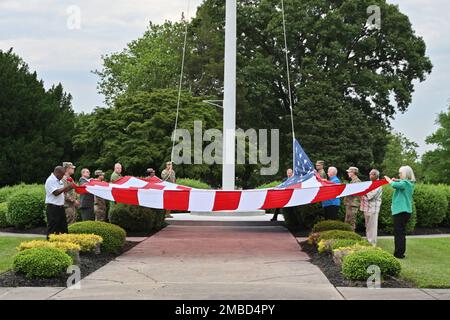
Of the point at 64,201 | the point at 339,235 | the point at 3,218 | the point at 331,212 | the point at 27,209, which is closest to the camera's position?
the point at 339,235

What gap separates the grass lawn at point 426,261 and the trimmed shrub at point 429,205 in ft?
7.07

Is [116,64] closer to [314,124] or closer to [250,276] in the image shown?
[314,124]

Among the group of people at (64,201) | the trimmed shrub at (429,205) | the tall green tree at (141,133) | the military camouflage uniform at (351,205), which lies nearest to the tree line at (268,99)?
the tall green tree at (141,133)

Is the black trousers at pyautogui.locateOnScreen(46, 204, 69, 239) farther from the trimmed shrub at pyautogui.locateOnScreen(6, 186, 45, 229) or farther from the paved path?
the trimmed shrub at pyautogui.locateOnScreen(6, 186, 45, 229)

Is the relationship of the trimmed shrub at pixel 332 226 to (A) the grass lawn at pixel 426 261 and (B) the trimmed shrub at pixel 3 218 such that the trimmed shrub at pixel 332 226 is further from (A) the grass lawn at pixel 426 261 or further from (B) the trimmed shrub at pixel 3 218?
(B) the trimmed shrub at pixel 3 218

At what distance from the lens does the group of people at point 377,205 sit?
534 inches

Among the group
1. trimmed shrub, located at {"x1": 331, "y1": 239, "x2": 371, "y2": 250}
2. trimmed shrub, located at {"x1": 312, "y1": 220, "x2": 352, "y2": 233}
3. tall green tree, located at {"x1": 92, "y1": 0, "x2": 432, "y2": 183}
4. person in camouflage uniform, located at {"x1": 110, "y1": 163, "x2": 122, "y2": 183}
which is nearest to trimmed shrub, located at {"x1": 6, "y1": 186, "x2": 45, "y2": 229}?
person in camouflage uniform, located at {"x1": 110, "y1": 163, "x2": 122, "y2": 183}

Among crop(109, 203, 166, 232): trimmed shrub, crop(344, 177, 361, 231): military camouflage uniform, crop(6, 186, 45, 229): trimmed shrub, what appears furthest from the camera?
crop(6, 186, 45, 229): trimmed shrub

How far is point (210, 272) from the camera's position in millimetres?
11570

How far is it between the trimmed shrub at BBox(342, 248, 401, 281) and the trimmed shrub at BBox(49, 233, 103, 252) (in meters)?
4.70

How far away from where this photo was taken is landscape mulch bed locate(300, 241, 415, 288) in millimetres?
10047

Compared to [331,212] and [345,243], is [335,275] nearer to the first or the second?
[345,243]

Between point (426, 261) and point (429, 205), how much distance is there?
6947 mm

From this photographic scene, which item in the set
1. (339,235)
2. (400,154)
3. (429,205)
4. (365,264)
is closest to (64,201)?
(339,235)
